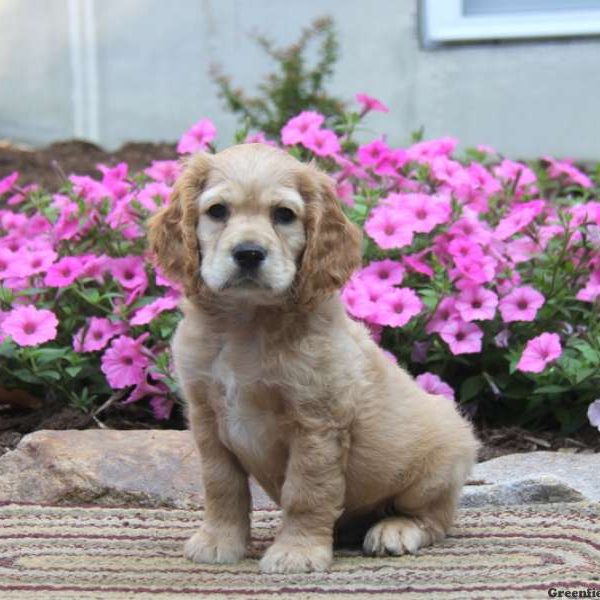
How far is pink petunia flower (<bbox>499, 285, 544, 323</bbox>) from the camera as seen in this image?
217 inches

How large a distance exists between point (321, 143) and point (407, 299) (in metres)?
1.18

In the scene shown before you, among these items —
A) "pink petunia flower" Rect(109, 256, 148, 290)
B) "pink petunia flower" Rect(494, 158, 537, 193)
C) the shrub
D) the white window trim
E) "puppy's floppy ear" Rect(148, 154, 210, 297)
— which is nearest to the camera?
"puppy's floppy ear" Rect(148, 154, 210, 297)

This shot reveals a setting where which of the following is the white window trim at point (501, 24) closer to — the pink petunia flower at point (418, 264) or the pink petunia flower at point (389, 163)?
the pink petunia flower at point (389, 163)

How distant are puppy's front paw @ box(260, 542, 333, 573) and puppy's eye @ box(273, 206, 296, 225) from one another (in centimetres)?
100

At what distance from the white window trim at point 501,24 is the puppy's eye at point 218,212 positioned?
262 inches

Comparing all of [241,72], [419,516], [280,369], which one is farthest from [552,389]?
[241,72]

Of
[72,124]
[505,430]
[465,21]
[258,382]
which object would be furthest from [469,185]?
[72,124]

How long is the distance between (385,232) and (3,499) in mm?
2125

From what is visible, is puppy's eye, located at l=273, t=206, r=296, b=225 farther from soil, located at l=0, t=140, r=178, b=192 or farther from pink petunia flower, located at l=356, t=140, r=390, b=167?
soil, located at l=0, t=140, r=178, b=192

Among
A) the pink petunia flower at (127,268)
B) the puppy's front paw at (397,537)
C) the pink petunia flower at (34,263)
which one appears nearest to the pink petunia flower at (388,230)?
the pink petunia flower at (127,268)

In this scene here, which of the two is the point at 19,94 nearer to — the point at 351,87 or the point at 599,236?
the point at 351,87

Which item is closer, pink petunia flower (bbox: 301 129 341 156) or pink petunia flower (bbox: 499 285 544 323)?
pink petunia flower (bbox: 499 285 544 323)

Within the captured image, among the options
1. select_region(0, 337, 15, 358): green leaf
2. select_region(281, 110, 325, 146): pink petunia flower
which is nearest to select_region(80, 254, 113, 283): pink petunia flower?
select_region(0, 337, 15, 358): green leaf

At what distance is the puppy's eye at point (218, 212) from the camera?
12.2 feet
